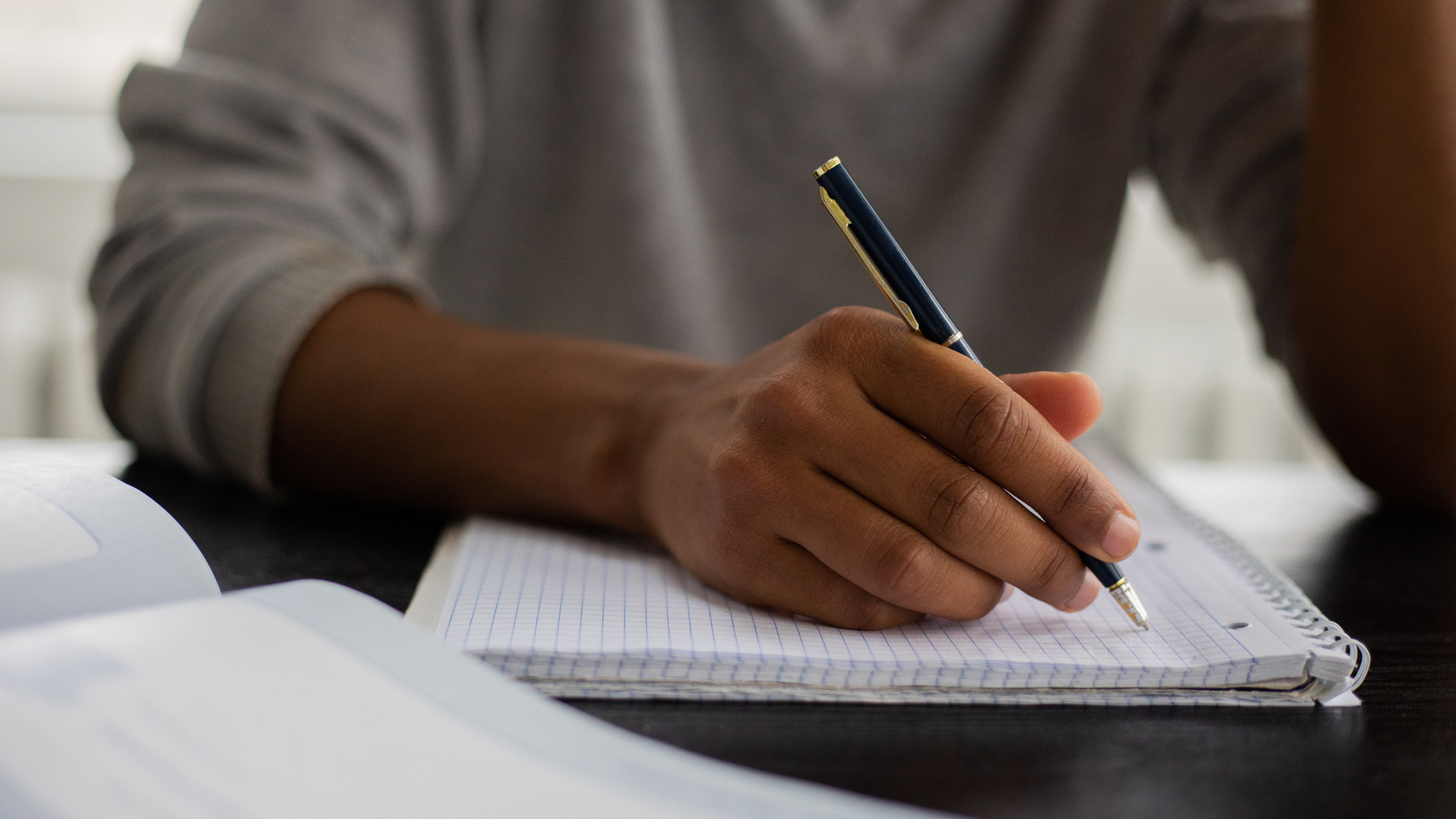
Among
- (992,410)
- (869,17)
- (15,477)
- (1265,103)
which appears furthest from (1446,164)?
(15,477)

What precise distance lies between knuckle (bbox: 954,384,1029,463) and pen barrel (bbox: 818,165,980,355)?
0.01 m

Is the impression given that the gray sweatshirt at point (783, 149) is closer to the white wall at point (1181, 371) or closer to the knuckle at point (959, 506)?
the knuckle at point (959, 506)

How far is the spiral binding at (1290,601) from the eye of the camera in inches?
12.8

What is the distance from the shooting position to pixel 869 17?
85 cm

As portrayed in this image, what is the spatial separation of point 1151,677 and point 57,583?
0.31 metres

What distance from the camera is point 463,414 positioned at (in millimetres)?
546

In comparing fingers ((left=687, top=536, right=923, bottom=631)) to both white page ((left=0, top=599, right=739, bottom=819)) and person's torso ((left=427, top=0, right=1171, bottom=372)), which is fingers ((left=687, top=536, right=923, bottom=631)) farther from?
person's torso ((left=427, top=0, right=1171, bottom=372))

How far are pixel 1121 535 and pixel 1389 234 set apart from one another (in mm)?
488

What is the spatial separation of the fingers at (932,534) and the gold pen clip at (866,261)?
37 millimetres

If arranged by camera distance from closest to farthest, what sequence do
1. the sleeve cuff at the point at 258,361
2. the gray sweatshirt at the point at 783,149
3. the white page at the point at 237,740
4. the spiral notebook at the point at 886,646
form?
the white page at the point at 237,740
the spiral notebook at the point at 886,646
the sleeve cuff at the point at 258,361
the gray sweatshirt at the point at 783,149

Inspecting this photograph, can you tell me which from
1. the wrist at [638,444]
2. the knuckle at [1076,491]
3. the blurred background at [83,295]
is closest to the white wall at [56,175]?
the blurred background at [83,295]

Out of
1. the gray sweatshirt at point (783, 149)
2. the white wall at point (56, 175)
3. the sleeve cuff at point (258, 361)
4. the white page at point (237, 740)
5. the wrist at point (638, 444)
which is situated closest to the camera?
the white page at point (237, 740)

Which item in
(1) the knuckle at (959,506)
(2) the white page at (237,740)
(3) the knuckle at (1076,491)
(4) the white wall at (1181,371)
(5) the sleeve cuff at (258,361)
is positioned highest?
(3) the knuckle at (1076,491)

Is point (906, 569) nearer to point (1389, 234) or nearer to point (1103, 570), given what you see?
point (1103, 570)
